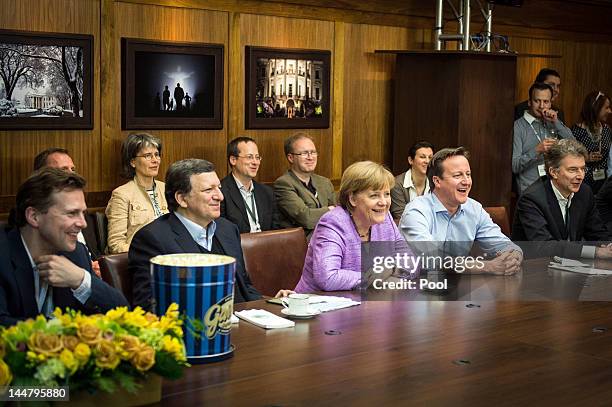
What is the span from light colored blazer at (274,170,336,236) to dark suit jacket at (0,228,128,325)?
3337 millimetres

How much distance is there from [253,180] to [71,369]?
189 inches

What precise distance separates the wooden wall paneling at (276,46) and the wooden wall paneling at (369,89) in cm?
19

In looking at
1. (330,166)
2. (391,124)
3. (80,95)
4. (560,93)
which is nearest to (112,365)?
(80,95)

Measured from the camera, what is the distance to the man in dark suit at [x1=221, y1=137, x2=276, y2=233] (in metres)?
6.20

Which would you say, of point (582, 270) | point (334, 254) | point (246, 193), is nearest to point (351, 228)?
point (334, 254)

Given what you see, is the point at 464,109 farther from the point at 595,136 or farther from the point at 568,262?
the point at 568,262

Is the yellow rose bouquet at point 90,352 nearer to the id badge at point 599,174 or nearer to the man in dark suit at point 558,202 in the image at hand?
the man in dark suit at point 558,202

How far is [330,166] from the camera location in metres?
7.57

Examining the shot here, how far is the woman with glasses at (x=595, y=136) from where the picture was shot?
8.06 meters

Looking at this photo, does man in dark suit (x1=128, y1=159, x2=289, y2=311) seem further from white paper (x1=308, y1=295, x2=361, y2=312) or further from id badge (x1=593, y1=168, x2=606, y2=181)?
id badge (x1=593, y1=168, x2=606, y2=181)

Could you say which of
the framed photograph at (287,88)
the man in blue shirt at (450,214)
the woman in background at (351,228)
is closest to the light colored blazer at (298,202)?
the framed photograph at (287,88)

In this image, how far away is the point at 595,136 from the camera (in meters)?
8.19

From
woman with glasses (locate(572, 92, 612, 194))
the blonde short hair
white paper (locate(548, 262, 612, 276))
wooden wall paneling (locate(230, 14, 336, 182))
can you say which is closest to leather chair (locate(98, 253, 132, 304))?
the blonde short hair

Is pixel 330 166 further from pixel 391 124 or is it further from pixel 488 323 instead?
pixel 488 323
